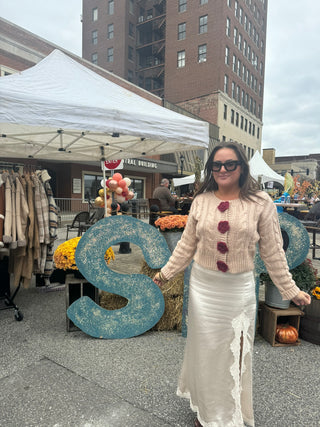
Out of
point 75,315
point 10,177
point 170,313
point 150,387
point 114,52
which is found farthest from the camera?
point 114,52

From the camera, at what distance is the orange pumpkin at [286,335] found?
296cm

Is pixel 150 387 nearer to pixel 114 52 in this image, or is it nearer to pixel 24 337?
pixel 24 337

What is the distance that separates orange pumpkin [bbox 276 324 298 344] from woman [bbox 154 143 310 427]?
1344 millimetres

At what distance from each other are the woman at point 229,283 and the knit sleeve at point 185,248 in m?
0.08

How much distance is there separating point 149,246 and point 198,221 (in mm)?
1350

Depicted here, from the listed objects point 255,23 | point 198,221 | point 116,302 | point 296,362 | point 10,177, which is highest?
point 255,23

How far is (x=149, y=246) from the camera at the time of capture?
3.05 metres

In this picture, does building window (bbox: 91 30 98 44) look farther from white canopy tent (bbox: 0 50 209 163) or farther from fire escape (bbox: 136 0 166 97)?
white canopy tent (bbox: 0 50 209 163)

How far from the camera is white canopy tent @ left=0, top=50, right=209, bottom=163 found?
9.70ft

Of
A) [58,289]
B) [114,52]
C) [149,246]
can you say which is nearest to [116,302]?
[149,246]

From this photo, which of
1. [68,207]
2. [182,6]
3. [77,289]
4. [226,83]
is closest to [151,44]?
[182,6]

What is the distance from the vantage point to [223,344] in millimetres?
1714

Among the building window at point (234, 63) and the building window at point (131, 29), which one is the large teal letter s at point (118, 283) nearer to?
the building window at point (234, 63)

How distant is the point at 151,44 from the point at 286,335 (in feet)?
137
